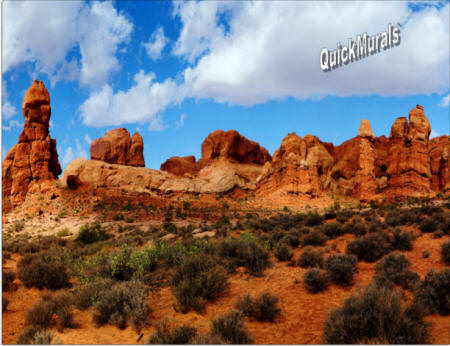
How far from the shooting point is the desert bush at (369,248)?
980 centimetres

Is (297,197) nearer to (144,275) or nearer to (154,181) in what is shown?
(154,181)

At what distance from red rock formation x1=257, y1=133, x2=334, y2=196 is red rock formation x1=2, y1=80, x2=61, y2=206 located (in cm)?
3625

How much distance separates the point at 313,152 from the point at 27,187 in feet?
156

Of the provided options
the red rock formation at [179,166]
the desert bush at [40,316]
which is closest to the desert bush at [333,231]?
the desert bush at [40,316]

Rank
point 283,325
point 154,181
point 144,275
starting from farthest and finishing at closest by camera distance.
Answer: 1. point 154,181
2. point 144,275
3. point 283,325

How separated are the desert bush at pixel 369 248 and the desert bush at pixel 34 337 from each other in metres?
8.51

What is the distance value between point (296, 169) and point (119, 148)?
35443 mm

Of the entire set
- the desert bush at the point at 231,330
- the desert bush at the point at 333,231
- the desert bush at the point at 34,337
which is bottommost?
the desert bush at the point at 34,337

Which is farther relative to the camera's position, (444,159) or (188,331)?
(444,159)

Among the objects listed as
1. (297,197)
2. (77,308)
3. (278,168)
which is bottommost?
(77,308)

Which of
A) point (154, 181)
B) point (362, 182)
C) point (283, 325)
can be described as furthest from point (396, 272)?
point (154, 181)

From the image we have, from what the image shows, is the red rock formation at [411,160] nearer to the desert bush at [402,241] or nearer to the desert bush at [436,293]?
the desert bush at [402,241]

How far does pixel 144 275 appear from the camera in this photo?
31.7 feet

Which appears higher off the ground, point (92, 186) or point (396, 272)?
point (92, 186)
